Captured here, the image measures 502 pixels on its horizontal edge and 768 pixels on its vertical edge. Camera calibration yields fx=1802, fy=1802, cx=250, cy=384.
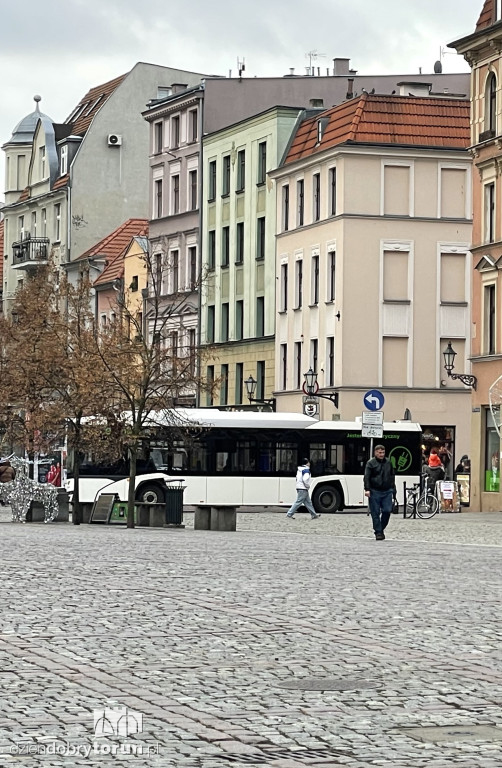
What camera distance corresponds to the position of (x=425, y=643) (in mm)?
12961

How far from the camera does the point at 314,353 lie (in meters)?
72.2

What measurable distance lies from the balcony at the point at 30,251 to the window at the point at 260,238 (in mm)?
25507

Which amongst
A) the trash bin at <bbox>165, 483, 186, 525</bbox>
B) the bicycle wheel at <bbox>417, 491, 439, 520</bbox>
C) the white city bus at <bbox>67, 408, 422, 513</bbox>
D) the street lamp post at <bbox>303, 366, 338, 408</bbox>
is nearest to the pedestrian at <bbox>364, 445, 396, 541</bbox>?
the trash bin at <bbox>165, 483, 186, 525</bbox>

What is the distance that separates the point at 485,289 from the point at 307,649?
4520 cm

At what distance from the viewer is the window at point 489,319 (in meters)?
56.4

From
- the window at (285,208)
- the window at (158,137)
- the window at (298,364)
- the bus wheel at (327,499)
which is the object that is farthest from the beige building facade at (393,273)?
the window at (158,137)

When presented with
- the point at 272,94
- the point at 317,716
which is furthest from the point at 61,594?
the point at 272,94

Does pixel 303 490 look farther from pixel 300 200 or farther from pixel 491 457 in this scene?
pixel 300 200

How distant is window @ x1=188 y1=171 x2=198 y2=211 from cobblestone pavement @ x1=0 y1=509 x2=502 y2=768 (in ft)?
203

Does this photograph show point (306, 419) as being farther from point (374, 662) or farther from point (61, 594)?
point (374, 662)

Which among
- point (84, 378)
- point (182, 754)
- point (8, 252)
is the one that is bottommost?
point (182, 754)

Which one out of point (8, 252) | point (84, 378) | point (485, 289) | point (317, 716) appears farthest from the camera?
point (8, 252)

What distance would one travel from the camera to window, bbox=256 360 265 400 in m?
76.9

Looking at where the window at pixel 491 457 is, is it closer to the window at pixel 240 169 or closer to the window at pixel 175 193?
the window at pixel 240 169
